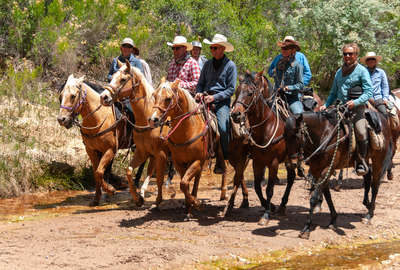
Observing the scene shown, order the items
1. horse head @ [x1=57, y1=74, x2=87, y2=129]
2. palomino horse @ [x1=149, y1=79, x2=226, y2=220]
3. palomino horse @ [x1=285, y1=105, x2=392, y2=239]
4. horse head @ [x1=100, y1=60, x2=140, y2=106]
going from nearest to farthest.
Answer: palomino horse @ [x1=285, y1=105, x2=392, y2=239], palomino horse @ [x1=149, y1=79, x2=226, y2=220], horse head @ [x1=100, y1=60, x2=140, y2=106], horse head @ [x1=57, y1=74, x2=87, y2=129]

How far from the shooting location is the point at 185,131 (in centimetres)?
790

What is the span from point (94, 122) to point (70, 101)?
0.66 meters

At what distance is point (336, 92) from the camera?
27.8ft

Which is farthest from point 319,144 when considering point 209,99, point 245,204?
point 245,204

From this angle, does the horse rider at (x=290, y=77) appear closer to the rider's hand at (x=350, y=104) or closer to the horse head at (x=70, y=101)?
the rider's hand at (x=350, y=104)

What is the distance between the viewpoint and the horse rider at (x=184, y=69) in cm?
918

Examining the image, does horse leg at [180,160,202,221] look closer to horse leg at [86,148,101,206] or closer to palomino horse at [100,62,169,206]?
palomino horse at [100,62,169,206]

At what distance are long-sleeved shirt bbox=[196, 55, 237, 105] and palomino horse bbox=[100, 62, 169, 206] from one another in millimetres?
1071

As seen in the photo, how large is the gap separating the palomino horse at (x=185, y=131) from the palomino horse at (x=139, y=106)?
61 centimetres

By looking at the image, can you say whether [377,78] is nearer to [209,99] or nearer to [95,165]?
[209,99]

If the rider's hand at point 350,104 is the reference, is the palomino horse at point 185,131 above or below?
below

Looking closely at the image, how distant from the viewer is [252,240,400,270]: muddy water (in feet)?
21.4

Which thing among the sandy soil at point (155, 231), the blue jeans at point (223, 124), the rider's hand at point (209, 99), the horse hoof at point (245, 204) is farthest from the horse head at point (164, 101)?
the horse hoof at point (245, 204)

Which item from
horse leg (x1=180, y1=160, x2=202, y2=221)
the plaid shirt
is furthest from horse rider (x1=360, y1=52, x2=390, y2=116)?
horse leg (x1=180, y1=160, x2=202, y2=221)
